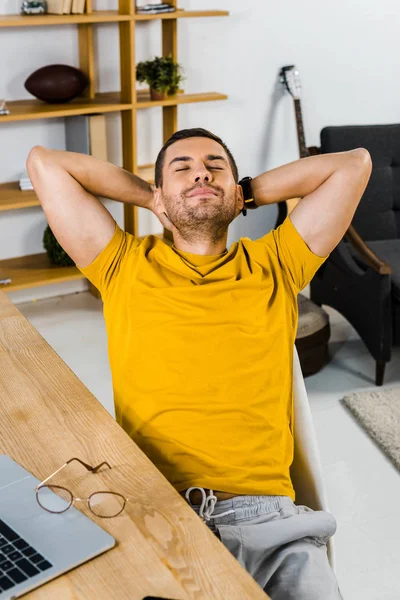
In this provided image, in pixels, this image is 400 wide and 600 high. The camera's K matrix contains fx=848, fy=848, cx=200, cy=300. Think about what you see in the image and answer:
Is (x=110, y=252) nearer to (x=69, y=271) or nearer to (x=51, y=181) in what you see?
(x=51, y=181)

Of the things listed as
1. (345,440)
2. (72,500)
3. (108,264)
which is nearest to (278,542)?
(72,500)

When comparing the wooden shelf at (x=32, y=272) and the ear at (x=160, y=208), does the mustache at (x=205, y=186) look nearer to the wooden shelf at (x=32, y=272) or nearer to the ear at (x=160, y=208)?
the ear at (x=160, y=208)

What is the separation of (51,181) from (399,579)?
56.1 inches

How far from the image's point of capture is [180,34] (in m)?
4.10

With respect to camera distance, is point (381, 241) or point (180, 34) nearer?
point (381, 241)

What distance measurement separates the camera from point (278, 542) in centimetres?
150

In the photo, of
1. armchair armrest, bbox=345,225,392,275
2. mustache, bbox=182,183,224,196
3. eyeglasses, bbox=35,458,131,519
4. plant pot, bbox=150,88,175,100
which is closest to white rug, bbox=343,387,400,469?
armchair armrest, bbox=345,225,392,275

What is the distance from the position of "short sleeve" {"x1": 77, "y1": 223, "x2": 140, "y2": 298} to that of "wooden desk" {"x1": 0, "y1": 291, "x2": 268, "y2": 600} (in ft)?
0.58

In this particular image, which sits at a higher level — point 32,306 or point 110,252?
point 110,252

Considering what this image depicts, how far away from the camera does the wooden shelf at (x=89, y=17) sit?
134 inches

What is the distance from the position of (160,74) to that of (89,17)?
43 centimetres

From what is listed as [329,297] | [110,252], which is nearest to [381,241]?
[329,297]

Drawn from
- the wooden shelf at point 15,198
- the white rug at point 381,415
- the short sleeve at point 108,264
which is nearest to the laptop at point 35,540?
the short sleeve at point 108,264

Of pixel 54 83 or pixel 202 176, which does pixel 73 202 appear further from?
pixel 54 83
